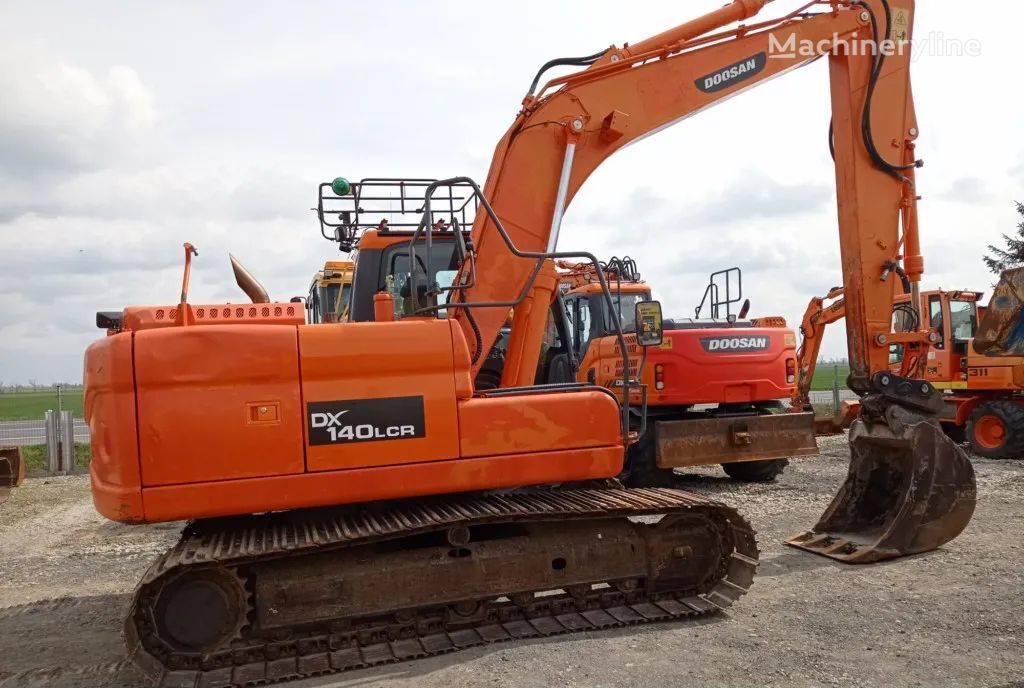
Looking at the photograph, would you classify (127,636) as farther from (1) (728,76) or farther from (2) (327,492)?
(1) (728,76)

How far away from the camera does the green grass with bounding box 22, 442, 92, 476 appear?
15320 mm

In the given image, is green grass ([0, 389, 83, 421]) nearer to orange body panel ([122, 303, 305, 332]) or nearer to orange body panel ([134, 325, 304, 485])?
orange body panel ([122, 303, 305, 332])

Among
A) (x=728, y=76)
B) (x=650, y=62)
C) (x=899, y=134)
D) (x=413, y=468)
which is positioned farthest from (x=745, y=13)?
(x=413, y=468)

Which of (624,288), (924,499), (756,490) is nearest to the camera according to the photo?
(924,499)

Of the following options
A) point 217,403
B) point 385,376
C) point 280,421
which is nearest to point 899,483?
point 385,376

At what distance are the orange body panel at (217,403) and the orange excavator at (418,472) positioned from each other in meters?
0.01

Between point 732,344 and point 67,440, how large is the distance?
12.2 m

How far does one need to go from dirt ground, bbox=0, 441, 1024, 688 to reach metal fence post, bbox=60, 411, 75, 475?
310 inches

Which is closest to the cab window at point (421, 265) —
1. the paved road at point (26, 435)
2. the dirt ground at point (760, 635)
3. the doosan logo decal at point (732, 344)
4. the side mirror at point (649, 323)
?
the side mirror at point (649, 323)

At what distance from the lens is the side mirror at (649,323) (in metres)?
4.98

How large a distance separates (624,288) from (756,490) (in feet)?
10.6

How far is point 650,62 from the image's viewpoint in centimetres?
634

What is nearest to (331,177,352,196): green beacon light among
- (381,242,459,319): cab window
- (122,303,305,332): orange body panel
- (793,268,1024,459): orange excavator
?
(381,242,459,319): cab window

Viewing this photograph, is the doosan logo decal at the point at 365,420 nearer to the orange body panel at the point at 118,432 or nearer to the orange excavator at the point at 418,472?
the orange excavator at the point at 418,472
